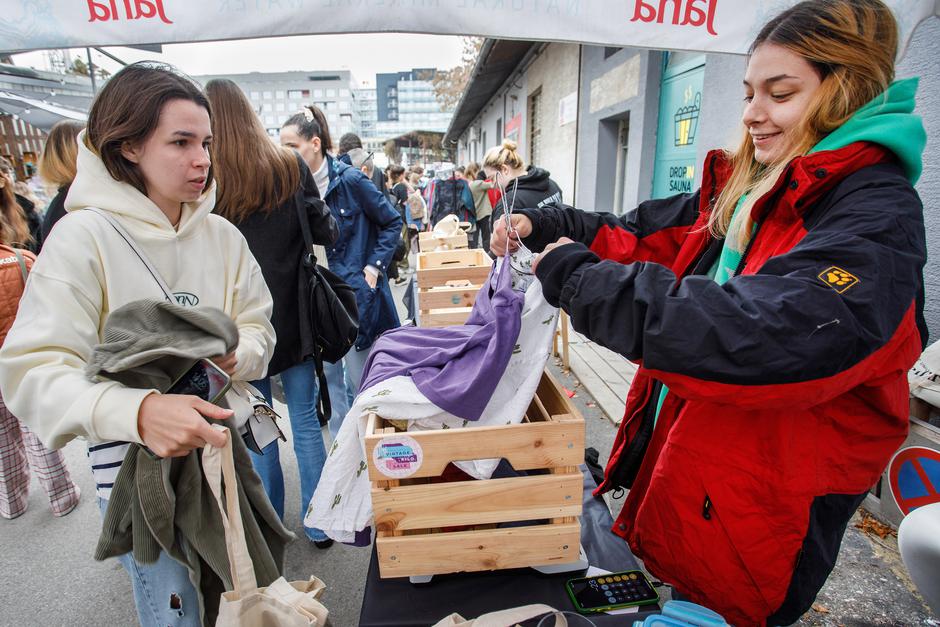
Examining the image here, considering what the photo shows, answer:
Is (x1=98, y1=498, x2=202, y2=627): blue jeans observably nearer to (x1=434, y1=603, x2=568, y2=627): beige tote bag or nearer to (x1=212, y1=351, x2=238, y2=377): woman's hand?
(x1=212, y1=351, x2=238, y2=377): woman's hand

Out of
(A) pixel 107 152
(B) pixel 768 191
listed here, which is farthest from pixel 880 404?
(A) pixel 107 152

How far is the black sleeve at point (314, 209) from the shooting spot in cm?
246

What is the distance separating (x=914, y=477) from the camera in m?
2.39

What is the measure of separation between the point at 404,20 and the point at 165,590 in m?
2.08

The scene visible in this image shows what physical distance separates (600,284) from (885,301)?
0.54m

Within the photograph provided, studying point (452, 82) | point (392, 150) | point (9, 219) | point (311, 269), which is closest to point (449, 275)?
point (311, 269)

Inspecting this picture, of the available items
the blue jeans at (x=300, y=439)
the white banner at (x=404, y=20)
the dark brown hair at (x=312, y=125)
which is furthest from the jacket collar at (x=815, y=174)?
the dark brown hair at (x=312, y=125)

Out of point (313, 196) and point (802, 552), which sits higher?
point (313, 196)

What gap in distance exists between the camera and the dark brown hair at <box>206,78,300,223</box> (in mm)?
2189

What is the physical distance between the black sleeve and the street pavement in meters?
1.71

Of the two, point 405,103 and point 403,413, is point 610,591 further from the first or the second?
point 405,103

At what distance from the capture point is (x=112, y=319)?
3.63 ft

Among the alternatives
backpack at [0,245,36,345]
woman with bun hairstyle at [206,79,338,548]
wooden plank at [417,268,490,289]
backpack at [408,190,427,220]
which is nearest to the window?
backpack at [408,190,427,220]

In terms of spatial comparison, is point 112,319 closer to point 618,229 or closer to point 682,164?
point 618,229
